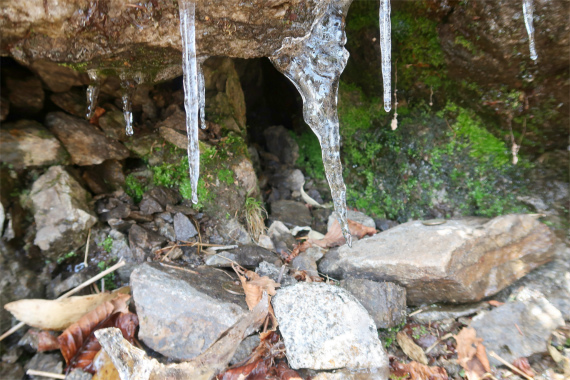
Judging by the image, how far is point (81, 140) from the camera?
3.40 meters

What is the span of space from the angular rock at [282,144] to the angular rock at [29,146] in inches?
123

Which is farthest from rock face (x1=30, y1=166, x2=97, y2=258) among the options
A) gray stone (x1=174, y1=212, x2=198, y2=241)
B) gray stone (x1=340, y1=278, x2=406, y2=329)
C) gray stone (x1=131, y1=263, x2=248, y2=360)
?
gray stone (x1=340, y1=278, x2=406, y2=329)

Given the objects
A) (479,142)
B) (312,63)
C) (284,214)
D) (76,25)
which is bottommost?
(284,214)

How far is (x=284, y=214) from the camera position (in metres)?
4.31

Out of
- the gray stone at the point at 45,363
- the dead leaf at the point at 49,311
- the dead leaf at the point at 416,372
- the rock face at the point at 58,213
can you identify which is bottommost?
the dead leaf at the point at 416,372

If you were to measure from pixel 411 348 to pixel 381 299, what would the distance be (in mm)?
447

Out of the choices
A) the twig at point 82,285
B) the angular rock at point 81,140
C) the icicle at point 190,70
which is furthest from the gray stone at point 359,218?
the angular rock at point 81,140

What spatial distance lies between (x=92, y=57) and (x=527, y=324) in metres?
4.38

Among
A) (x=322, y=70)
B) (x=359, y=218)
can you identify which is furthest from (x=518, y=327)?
(x=322, y=70)

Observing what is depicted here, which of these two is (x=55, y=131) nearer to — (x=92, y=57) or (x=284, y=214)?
(x=92, y=57)

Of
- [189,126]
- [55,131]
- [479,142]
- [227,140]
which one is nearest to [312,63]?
[189,126]

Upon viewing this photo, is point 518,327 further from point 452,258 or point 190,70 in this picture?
point 190,70

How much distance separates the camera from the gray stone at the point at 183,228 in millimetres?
3520

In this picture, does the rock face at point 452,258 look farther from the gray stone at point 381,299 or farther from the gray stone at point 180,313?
the gray stone at point 180,313
